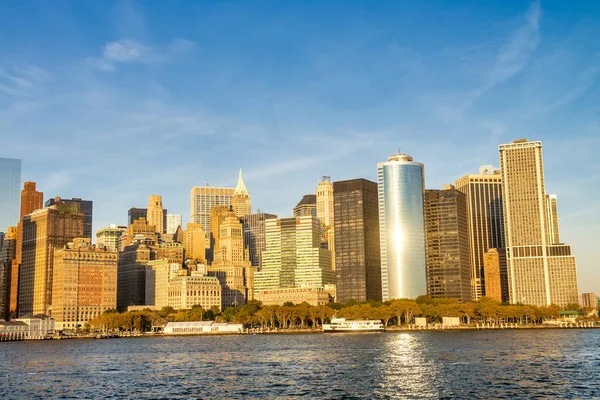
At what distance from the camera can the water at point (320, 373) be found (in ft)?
338

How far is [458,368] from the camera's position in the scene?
12812 centimetres

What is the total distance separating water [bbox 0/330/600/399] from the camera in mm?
102938

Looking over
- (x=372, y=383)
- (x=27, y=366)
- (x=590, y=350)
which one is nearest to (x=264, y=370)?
(x=372, y=383)

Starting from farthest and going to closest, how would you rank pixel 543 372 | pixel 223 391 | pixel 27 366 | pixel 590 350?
pixel 590 350 → pixel 27 366 → pixel 543 372 → pixel 223 391

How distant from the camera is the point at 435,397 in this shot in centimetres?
9638

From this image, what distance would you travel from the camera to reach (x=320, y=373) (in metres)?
125

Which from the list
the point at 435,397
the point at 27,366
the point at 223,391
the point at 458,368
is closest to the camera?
the point at 435,397

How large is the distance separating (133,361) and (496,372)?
257 feet

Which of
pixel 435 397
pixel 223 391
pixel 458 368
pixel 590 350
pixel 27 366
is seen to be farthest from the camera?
pixel 590 350

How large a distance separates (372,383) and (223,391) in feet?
73.2

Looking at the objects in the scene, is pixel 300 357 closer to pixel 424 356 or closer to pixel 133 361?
pixel 424 356

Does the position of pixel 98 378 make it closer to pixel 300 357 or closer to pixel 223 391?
pixel 223 391

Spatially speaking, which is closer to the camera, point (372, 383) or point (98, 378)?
point (372, 383)

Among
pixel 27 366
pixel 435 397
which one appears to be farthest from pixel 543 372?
pixel 27 366
